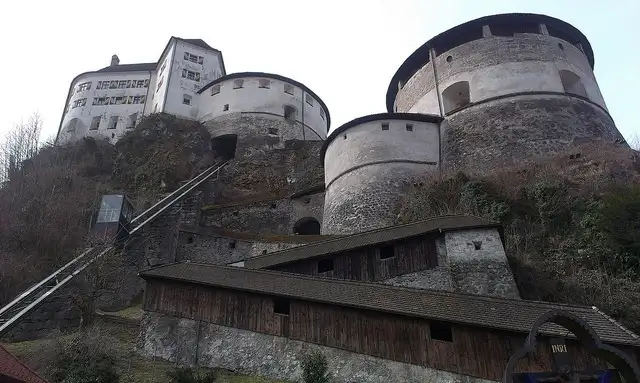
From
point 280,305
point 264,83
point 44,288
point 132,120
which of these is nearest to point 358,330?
point 280,305

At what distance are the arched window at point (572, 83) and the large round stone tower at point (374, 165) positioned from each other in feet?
22.5

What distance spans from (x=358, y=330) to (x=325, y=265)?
4659 millimetres

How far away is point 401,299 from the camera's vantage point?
12523 mm

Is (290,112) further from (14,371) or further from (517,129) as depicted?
(14,371)

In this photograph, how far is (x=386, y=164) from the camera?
23141 mm

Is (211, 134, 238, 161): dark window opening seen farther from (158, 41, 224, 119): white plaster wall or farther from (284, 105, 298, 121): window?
(284, 105, 298, 121): window

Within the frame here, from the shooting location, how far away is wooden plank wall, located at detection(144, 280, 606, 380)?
1095 cm

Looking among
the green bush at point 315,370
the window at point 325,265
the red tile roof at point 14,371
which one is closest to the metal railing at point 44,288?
the red tile roof at point 14,371

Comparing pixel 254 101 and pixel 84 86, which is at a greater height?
pixel 84 86

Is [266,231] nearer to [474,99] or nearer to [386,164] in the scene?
[386,164]

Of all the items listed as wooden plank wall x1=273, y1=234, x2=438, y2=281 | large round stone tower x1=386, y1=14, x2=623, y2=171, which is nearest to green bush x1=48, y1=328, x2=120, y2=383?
wooden plank wall x1=273, y1=234, x2=438, y2=281

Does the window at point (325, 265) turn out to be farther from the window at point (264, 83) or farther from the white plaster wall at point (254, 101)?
the window at point (264, 83)

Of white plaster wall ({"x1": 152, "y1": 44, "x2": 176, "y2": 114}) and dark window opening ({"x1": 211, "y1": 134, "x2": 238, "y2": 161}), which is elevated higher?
white plaster wall ({"x1": 152, "y1": 44, "x2": 176, "y2": 114})

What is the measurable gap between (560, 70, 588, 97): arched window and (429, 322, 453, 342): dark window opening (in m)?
18.3
